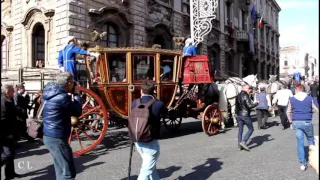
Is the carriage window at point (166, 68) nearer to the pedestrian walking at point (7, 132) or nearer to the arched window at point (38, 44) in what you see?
the pedestrian walking at point (7, 132)

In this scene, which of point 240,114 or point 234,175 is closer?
point 234,175

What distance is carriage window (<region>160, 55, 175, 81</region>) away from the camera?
788cm

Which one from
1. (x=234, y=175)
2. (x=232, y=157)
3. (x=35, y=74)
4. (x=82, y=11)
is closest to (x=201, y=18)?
(x=82, y=11)

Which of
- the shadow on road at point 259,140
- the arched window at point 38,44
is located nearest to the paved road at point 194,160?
the shadow on road at point 259,140

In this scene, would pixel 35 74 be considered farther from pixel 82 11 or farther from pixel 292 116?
pixel 292 116

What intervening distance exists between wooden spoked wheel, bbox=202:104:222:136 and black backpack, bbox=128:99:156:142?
192 inches

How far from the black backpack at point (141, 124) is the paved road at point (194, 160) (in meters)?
1.29

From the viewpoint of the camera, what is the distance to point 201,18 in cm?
1853

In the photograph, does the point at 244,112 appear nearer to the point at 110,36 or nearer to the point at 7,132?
the point at 7,132

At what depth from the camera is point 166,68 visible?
8.01 meters

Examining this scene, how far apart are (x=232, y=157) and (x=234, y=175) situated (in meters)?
1.28

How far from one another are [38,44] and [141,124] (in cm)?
1218

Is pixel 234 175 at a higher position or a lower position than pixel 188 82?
lower

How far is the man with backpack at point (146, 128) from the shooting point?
161 inches
